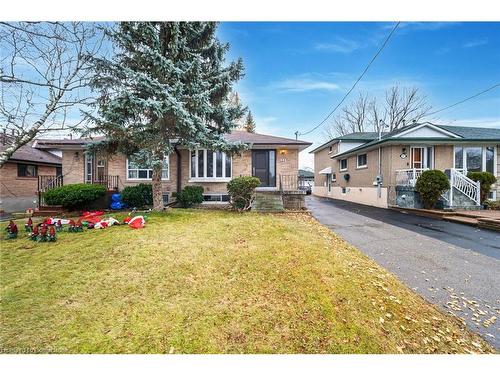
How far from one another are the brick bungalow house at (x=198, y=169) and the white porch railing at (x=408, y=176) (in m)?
6.06

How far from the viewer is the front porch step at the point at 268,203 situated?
382 inches

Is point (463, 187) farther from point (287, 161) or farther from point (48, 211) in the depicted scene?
point (48, 211)

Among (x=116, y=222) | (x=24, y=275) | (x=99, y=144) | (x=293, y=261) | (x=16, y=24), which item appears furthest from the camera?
(x=99, y=144)

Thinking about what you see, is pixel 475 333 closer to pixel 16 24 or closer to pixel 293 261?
pixel 293 261

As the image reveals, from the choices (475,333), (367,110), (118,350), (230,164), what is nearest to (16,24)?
(118,350)

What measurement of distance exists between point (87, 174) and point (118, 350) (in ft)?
39.5

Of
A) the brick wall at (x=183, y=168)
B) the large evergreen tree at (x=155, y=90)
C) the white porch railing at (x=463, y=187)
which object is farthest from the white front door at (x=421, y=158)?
the large evergreen tree at (x=155, y=90)

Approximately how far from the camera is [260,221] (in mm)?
7062

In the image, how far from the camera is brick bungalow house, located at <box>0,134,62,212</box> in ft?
42.4

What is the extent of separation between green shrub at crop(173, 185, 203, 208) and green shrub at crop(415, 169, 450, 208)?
10.9m

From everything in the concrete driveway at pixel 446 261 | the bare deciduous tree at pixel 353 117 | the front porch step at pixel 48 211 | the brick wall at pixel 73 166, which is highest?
the bare deciduous tree at pixel 353 117

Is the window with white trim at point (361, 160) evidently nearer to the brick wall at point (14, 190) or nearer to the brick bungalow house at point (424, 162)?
the brick bungalow house at point (424, 162)

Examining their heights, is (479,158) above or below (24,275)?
above

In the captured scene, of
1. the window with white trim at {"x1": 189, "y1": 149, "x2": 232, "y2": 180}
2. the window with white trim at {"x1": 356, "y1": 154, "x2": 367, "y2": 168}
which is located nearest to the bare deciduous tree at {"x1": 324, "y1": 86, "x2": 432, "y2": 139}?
the window with white trim at {"x1": 356, "y1": 154, "x2": 367, "y2": 168}
